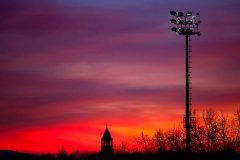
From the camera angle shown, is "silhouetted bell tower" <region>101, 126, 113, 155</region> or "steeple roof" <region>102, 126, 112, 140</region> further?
"steeple roof" <region>102, 126, 112, 140</region>

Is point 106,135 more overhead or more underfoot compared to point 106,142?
more overhead

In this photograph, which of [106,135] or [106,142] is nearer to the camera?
[106,142]

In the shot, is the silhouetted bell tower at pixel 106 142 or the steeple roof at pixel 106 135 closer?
the silhouetted bell tower at pixel 106 142

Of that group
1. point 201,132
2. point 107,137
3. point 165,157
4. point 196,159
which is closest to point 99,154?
point 107,137

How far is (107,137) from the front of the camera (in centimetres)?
8662

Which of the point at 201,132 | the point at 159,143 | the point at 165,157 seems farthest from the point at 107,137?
the point at 165,157

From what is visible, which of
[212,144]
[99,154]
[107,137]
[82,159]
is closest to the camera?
[212,144]

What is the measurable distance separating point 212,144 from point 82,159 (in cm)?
1889

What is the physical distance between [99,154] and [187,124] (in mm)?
34434

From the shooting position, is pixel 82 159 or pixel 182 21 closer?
pixel 182 21

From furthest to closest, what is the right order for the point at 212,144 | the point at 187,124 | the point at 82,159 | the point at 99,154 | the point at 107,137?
the point at 107,137
the point at 99,154
the point at 82,159
the point at 212,144
the point at 187,124

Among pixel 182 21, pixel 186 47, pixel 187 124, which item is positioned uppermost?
pixel 182 21

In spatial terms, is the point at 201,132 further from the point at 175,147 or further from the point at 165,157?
the point at 165,157

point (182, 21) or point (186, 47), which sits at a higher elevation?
point (182, 21)
